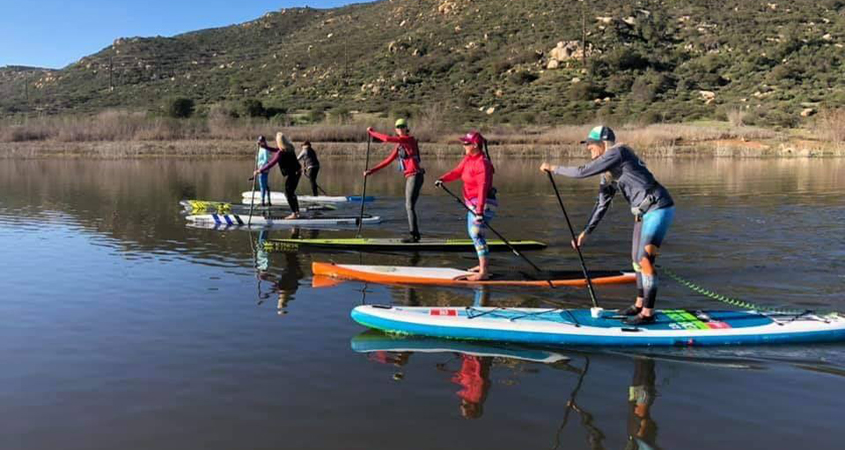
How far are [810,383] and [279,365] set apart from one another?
4808mm

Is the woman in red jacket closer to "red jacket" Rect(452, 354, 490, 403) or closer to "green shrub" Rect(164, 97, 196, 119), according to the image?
"red jacket" Rect(452, 354, 490, 403)

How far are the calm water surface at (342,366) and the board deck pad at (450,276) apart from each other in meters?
0.29

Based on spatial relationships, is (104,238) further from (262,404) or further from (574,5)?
(574,5)

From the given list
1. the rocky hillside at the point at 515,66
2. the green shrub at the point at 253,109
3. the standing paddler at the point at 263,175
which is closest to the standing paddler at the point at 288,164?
the standing paddler at the point at 263,175

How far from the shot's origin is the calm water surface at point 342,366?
525cm

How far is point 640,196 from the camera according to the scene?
23.8 ft

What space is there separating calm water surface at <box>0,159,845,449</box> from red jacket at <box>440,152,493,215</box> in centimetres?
128

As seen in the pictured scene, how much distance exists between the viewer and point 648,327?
7.18 m

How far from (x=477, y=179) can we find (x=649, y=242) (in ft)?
9.32

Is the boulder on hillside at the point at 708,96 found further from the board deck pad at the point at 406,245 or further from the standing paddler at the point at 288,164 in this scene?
the board deck pad at the point at 406,245

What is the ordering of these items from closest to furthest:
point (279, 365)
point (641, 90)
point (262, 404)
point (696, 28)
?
point (262, 404), point (279, 365), point (641, 90), point (696, 28)

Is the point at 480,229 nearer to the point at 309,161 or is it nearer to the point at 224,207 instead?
the point at 224,207

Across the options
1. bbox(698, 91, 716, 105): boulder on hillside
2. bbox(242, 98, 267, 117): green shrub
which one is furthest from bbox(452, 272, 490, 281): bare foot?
Result: bbox(698, 91, 716, 105): boulder on hillside

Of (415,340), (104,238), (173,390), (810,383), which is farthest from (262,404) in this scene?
(104,238)
